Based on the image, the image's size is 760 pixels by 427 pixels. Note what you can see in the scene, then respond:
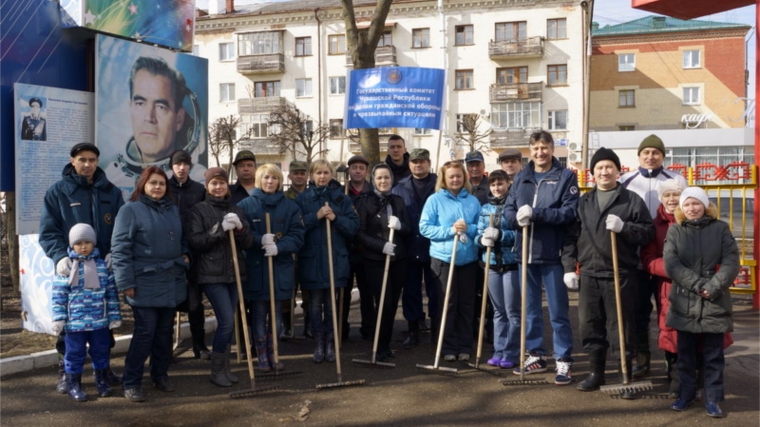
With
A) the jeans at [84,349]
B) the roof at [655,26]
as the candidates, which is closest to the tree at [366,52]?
the jeans at [84,349]

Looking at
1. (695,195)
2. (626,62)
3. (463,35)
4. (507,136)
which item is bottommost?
(695,195)

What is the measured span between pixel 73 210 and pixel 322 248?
225 cm

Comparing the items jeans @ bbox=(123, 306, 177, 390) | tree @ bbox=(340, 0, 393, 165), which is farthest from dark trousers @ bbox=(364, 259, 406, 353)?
tree @ bbox=(340, 0, 393, 165)

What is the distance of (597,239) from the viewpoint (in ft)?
17.3

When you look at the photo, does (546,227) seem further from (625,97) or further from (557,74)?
(625,97)

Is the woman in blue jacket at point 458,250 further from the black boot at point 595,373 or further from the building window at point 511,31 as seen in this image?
the building window at point 511,31

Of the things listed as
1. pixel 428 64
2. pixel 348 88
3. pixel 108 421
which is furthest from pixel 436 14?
pixel 108 421

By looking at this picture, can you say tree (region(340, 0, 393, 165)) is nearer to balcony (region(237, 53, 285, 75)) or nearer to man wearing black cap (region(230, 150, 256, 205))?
man wearing black cap (region(230, 150, 256, 205))

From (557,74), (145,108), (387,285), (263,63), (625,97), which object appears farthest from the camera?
(625,97)

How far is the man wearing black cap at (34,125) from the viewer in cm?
654

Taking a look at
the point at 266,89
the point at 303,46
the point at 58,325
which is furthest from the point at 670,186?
the point at 266,89

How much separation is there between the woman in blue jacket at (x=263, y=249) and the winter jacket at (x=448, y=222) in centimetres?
125

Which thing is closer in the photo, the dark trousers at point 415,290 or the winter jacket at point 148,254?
the winter jacket at point 148,254

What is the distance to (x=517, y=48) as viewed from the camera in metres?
38.9
